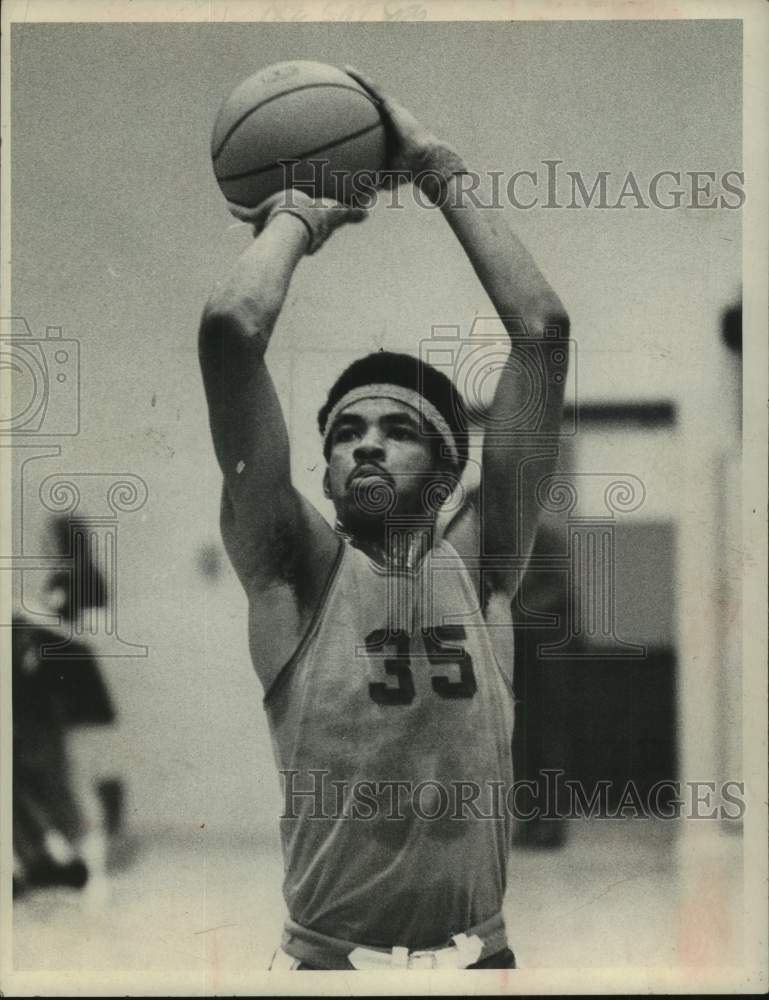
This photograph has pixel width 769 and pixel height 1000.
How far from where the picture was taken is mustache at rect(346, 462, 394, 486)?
11.1ft

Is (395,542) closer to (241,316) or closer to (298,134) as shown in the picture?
(241,316)

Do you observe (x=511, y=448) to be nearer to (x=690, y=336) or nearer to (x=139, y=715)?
(x=690, y=336)

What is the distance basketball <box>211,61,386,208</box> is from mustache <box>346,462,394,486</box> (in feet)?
2.57

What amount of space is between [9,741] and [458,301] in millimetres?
1866

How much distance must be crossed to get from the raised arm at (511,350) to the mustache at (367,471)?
24 centimetres

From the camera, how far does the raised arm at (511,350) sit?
3385 mm

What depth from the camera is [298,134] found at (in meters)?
3.24

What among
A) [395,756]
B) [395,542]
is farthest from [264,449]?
[395,756]

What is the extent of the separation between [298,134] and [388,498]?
1063 mm

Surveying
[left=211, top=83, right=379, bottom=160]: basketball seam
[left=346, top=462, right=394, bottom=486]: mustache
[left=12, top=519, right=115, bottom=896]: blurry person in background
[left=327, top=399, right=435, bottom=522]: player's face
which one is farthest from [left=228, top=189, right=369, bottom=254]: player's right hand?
[left=12, top=519, right=115, bottom=896]: blurry person in background

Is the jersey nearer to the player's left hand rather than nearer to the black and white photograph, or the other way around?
the black and white photograph

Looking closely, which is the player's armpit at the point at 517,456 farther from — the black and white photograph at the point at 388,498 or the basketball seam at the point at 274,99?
the basketball seam at the point at 274,99

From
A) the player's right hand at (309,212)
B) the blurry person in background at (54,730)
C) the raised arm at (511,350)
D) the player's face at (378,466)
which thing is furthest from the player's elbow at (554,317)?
the blurry person in background at (54,730)

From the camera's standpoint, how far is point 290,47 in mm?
3438
